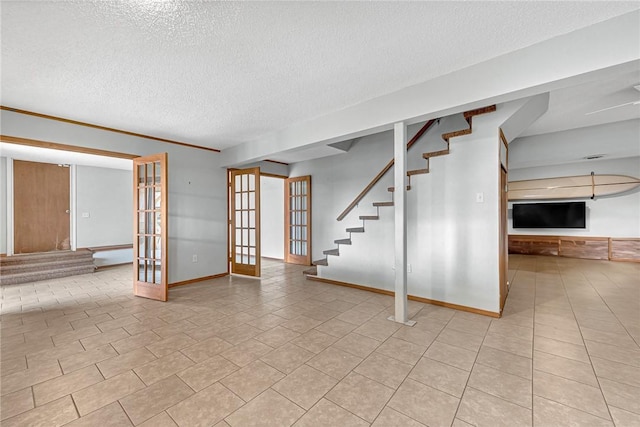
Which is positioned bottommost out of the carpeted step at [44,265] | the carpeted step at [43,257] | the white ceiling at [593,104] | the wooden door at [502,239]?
the carpeted step at [44,265]

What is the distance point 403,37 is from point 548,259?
756 centimetres

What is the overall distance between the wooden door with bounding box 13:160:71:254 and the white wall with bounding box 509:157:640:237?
12062 mm

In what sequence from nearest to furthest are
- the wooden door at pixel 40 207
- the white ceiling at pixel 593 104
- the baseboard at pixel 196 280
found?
the white ceiling at pixel 593 104, the baseboard at pixel 196 280, the wooden door at pixel 40 207

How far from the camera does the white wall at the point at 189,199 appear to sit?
13.5 ft

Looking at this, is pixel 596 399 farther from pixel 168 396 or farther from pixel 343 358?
pixel 168 396

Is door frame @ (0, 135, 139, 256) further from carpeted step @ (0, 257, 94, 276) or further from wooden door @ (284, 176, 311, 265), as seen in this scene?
wooden door @ (284, 176, 311, 265)

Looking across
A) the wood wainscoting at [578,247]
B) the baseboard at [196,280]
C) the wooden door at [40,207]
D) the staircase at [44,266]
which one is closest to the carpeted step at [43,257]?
the staircase at [44,266]

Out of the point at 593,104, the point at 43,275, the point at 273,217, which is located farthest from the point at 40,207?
the point at 593,104

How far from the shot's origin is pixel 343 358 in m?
2.29

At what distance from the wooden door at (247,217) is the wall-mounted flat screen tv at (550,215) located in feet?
23.8

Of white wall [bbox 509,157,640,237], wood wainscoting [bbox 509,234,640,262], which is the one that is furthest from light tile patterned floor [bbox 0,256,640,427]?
white wall [bbox 509,157,640,237]

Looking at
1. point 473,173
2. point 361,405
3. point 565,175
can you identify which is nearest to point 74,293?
point 361,405

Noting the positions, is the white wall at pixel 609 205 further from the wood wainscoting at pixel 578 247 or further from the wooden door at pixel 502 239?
the wooden door at pixel 502 239

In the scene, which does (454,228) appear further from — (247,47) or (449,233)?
(247,47)
